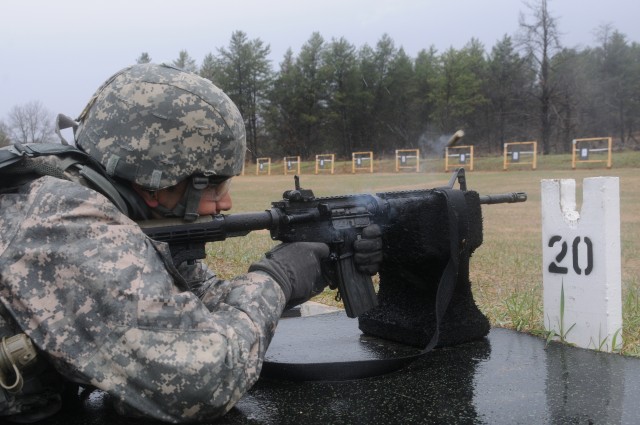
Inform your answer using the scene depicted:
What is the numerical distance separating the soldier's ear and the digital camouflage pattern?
1.49 ft

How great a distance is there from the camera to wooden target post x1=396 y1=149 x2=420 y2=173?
30087 mm

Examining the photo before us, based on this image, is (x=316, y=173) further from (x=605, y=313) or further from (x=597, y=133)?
(x=605, y=313)

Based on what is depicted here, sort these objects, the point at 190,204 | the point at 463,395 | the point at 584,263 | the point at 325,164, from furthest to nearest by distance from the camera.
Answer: the point at 325,164 → the point at 584,263 → the point at 463,395 → the point at 190,204

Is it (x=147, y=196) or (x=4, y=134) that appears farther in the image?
(x=4, y=134)

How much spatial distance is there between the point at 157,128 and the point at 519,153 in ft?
95.1

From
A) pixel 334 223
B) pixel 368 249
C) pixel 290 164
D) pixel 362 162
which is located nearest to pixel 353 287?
pixel 368 249

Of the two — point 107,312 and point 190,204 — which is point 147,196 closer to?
point 190,204

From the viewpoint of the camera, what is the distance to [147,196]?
7.81 feet

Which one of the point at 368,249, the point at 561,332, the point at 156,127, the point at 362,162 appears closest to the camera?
the point at 156,127

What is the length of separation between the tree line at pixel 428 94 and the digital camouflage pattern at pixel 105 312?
26.0 m

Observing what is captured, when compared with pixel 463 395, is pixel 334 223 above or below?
above

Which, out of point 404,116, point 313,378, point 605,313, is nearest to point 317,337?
point 313,378

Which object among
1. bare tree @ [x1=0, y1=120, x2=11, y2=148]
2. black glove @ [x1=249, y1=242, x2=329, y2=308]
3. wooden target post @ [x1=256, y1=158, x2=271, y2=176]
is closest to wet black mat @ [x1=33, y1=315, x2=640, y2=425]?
black glove @ [x1=249, y1=242, x2=329, y2=308]

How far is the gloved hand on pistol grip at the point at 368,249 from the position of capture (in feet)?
9.61
